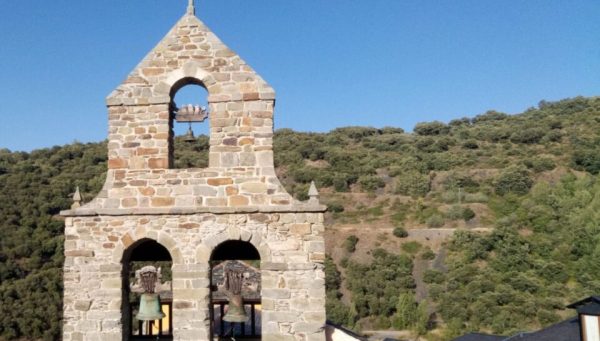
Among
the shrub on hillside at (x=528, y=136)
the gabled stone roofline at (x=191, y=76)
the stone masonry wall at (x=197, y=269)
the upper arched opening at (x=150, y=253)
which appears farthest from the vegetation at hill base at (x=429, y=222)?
the gabled stone roofline at (x=191, y=76)

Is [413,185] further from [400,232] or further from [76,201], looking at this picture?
[76,201]

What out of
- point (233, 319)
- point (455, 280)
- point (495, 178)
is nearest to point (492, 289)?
point (455, 280)

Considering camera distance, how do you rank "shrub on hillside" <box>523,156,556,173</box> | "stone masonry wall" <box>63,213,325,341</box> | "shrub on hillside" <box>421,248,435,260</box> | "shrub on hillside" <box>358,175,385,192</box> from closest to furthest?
"stone masonry wall" <box>63,213,325,341</box>
"shrub on hillside" <box>421,248,435,260</box>
"shrub on hillside" <box>523,156,556,173</box>
"shrub on hillside" <box>358,175,385,192</box>

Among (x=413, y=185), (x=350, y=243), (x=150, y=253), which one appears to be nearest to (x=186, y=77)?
(x=150, y=253)

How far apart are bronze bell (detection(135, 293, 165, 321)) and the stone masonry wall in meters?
0.33

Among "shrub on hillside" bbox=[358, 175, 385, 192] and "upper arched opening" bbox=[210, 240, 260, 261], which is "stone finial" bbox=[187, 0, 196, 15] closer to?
"upper arched opening" bbox=[210, 240, 260, 261]

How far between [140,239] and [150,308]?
0.96 m

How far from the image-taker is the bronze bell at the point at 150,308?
23.0ft

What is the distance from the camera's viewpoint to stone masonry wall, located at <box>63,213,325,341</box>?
6.79 meters

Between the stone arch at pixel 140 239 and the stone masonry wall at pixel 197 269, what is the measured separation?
0.01 metres

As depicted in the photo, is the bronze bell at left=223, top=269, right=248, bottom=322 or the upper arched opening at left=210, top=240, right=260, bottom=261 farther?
the upper arched opening at left=210, top=240, right=260, bottom=261

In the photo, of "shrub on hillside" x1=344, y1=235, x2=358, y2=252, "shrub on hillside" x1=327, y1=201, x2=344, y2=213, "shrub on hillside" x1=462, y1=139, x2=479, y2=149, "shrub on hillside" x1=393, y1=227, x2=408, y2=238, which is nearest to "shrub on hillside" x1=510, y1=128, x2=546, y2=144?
"shrub on hillside" x1=462, y1=139, x2=479, y2=149

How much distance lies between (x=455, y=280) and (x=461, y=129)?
3636 centimetres

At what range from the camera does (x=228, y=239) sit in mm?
6887
